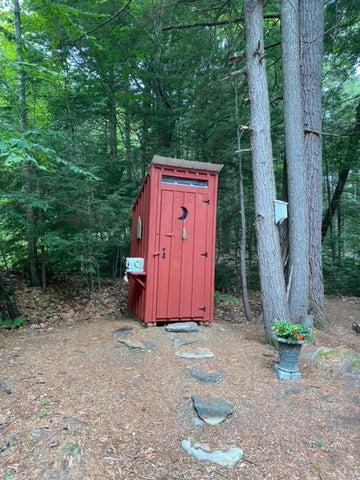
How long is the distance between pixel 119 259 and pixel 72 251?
1.62 metres

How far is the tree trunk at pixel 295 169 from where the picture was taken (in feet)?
14.7

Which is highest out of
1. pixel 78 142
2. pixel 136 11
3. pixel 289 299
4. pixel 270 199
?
pixel 136 11

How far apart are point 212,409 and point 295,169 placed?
3387 mm

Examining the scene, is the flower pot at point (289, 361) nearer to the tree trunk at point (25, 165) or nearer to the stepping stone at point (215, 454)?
the stepping stone at point (215, 454)

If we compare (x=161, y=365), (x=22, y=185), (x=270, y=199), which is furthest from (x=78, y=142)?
(x=161, y=365)

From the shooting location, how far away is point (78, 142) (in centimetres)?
601

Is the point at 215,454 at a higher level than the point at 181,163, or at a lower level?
lower

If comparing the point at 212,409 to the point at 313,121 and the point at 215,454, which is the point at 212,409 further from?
the point at 313,121

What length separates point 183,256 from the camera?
4742mm

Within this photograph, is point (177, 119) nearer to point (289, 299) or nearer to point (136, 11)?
point (136, 11)

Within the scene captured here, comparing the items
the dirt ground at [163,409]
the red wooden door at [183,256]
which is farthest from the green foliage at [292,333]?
the red wooden door at [183,256]

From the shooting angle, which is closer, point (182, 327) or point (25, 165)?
point (182, 327)

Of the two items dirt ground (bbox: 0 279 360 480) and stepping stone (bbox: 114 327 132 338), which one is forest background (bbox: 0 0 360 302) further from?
dirt ground (bbox: 0 279 360 480)

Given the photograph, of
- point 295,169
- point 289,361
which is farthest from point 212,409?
point 295,169
